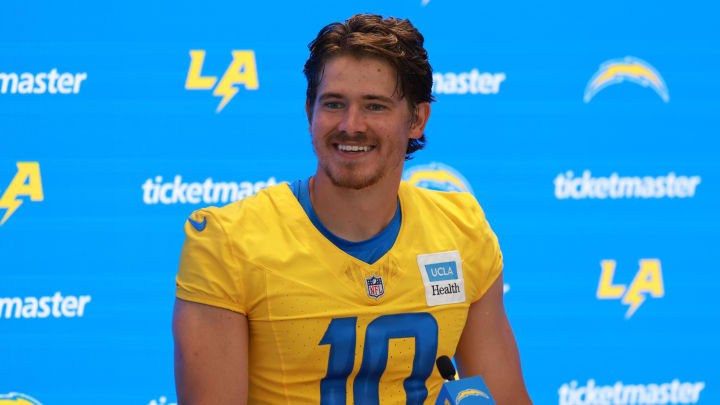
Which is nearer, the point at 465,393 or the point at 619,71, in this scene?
the point at 465,393

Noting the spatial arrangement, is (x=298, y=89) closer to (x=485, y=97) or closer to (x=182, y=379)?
(x=485, y=97)

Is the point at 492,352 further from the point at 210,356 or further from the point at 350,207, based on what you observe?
the point at 210,356

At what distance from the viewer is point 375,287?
1514 millimetres

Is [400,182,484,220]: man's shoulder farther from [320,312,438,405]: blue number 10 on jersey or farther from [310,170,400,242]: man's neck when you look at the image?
[320,312,438,405]: blue number 10 on jersey

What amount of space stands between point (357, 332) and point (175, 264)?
126 centimetres

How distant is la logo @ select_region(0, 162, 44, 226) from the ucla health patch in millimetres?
1514

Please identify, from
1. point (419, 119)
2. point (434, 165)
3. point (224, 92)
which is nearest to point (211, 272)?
point (419, 119)

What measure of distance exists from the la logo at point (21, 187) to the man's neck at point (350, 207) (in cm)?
134

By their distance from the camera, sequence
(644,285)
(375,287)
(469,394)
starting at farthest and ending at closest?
(644,285) → (375,287) → (469,394)

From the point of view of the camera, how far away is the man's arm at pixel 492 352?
1646 millimetres

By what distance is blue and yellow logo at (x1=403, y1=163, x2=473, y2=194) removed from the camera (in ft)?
8.86

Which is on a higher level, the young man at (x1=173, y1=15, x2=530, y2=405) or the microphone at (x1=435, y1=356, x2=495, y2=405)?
the young man at (x1=173, y1=15, x2=530, y2=405)

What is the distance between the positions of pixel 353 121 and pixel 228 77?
48.7 inches

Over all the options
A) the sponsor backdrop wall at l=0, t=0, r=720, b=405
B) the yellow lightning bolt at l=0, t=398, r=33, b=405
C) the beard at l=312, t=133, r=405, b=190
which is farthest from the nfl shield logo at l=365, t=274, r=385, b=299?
the yellow lightning bolt at l=0, t=398, r=33, b=405
